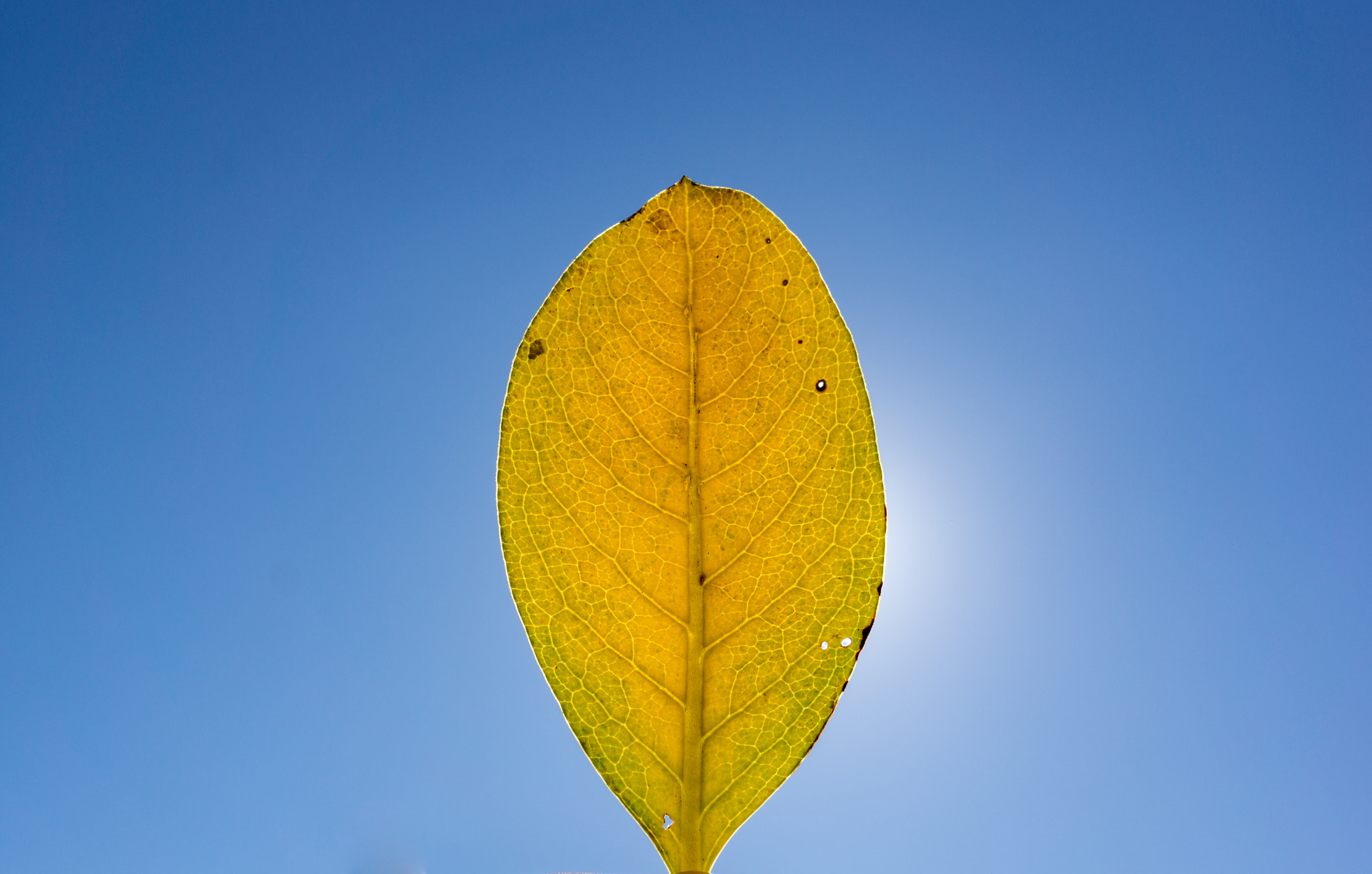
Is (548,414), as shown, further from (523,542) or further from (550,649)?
(550,649)

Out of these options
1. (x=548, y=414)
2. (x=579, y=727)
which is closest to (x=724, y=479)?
(x=548, y=414)

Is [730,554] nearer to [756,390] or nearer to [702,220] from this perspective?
[756,390]

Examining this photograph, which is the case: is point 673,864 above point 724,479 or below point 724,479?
below

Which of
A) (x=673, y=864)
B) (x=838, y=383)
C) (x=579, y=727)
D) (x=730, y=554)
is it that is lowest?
(x=673, y=864)

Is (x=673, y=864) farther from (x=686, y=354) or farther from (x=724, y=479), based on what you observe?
(x=686, y=354)

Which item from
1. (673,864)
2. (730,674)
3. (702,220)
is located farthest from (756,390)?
(673,864)

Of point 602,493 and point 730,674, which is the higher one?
point 602,493
